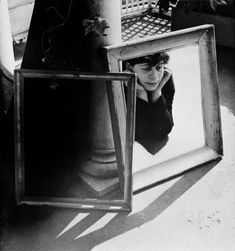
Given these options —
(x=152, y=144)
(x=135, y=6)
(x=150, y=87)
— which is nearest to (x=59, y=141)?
(x=152, y=144)

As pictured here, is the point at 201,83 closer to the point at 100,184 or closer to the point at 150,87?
the point at 150,87

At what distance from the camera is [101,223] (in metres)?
3.05

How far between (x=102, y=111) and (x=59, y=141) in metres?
0.55

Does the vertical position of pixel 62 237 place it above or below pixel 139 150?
below

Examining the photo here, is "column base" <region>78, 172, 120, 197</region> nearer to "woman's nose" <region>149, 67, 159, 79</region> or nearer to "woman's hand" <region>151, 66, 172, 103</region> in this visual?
"woman's hand" <region>151, 66, 172, 103</region>

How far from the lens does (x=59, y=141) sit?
3.46 metres

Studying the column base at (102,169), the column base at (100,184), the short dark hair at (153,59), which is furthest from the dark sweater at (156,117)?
the column base at (100,184)

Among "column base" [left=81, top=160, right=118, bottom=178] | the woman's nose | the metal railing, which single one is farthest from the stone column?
the metal railing

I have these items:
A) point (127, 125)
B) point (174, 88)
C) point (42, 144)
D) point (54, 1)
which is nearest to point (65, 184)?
point (42, 144)

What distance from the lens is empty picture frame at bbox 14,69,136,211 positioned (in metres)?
2.93

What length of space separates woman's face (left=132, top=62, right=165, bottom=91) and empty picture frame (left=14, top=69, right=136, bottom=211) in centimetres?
29

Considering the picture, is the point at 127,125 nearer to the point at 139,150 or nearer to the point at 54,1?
the point at 139,150

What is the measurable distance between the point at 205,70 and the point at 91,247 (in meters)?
1.86

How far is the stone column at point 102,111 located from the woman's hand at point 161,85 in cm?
47
